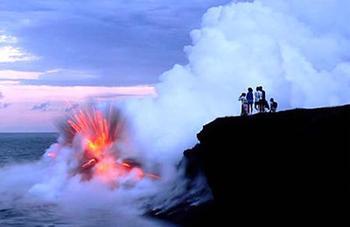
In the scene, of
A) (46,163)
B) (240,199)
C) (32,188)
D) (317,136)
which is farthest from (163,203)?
(46,163)

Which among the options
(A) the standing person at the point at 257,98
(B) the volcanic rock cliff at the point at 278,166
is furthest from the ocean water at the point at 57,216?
(A) the standing person at the point at 257,98

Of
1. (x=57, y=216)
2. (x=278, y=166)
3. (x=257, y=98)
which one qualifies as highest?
(x=257, y=98)

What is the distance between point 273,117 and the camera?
110ft

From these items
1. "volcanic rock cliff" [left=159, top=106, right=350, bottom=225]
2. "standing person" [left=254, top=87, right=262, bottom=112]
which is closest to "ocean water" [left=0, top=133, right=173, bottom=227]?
"volcanic rock cliff" [left=159, top=106, right=350, bottom=225]

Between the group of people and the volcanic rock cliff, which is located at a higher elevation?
the group of people

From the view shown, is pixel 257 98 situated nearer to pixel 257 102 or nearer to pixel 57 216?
pixel 257 102

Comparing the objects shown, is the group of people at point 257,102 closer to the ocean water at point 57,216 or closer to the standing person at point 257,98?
the standing person at point 257,98

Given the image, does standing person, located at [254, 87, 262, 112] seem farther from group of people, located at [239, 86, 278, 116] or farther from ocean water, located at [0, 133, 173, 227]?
ocean water, located at [0, 133, 173, 227]

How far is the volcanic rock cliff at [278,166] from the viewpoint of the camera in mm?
28297

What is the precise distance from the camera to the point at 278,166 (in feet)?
103

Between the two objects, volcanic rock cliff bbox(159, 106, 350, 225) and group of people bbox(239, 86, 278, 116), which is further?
group of people bbox(239, 86, 278, 116)

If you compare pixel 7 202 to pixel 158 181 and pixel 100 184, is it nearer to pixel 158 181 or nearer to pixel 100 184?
pixel 100 184

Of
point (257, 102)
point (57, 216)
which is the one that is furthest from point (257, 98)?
point (57, 216)

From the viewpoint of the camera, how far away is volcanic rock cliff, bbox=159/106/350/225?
28.3m
